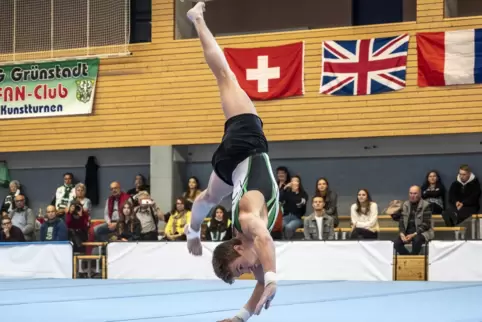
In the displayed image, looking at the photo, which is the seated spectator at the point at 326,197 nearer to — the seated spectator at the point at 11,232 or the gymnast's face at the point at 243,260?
the seated spectator at the point at 11,232

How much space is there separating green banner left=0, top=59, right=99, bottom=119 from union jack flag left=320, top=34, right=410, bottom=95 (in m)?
5.33

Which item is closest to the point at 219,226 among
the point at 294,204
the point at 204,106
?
the point at 294,204

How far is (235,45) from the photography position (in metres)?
17.9

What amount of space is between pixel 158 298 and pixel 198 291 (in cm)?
124

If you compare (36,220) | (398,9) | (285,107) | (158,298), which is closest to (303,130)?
(285,107)

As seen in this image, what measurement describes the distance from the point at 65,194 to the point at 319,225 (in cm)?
643

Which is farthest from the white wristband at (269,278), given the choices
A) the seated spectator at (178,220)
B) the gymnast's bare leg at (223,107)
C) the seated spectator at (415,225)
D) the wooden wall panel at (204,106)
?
the wooden wall panel at (204,106)

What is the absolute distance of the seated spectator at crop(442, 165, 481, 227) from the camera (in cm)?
1493

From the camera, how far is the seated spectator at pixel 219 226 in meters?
15.2

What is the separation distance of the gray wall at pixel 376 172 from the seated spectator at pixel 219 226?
10.7ft

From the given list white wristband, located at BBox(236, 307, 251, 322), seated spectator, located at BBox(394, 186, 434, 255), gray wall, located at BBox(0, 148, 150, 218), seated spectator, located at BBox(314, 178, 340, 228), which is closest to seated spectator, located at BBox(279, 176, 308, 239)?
seated spectator, located at BBox(314, 178, 340, 228)

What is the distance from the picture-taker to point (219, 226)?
1526 centimetres

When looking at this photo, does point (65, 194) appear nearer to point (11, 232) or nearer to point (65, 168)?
point (65, 168)

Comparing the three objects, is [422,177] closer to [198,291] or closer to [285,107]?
[285,107]
